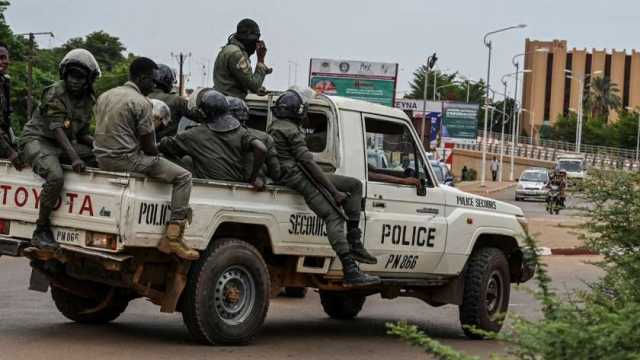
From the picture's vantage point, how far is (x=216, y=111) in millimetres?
10664

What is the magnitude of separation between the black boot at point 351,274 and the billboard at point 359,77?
106 feet

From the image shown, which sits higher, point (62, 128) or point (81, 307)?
point (62, 128)

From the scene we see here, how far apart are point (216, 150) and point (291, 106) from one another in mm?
804

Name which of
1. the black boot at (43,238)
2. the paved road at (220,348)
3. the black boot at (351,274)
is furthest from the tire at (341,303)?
the black boot at (43,238)

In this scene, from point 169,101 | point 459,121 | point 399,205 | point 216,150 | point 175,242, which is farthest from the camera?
point 459,121

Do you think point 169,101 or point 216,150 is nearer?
point 216,150

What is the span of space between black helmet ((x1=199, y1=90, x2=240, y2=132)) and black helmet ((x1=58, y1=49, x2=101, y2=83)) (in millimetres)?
953

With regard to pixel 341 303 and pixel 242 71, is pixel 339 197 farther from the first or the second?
pixel 341 303

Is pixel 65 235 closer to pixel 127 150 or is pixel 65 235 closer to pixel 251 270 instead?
pixel 127 150

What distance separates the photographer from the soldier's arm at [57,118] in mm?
9984

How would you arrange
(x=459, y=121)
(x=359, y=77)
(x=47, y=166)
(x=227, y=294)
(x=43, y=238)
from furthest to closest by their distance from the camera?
(x=459, y=121)
(x=359, y=77)
(x=227, y=294)
(x=47, y=166)
(x=43, y=238)

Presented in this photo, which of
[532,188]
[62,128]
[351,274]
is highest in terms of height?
[62,128]

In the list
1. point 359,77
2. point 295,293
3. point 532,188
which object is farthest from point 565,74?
point 295,293

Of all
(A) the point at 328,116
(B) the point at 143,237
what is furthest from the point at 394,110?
(B) the point at 143,237
